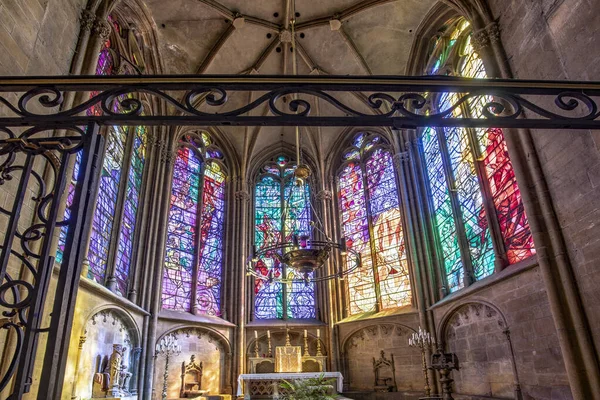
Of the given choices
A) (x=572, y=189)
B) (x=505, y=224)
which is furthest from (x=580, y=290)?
(x=505, y=224)

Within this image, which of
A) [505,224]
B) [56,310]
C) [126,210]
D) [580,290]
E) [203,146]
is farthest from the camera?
[203,146]

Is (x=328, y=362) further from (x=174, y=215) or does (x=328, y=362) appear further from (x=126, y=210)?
(x=126, y=210)

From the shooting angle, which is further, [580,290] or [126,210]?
[126,210]

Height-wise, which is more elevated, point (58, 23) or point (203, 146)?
point (203, 146)

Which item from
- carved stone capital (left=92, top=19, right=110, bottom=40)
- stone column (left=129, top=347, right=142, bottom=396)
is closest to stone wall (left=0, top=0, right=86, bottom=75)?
carved stone capital (left=92, top=19, right=110, bottom=40)

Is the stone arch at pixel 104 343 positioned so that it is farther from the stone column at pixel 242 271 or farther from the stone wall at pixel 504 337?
the stone wall at pixel 504 337

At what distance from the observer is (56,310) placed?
2.51 m

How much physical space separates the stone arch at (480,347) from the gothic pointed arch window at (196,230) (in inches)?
300

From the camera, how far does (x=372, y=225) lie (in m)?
15.4

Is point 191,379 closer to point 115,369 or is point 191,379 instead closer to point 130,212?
point 115,369

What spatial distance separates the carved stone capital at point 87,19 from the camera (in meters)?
7.11

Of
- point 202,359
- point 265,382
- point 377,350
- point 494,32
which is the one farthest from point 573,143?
point 202,359

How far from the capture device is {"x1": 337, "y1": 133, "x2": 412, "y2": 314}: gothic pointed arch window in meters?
14.1

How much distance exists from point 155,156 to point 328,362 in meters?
8.62
